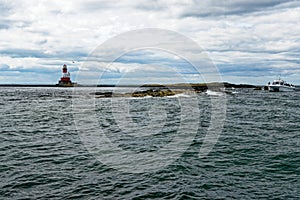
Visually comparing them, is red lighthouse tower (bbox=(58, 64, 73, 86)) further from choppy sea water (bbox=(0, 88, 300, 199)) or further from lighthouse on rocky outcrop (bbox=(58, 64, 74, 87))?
choppy sea water (bbox=(0, 88, 300, 199))

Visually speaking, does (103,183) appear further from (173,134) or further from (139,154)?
(173,134)

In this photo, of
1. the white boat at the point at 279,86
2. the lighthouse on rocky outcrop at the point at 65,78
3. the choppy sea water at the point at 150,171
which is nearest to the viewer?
the choppy sea water at the point at 150,171

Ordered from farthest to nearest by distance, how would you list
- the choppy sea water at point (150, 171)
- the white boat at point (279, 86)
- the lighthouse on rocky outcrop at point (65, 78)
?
1. the lighthouse on rocky outcrop at point (65, 78)
2. the white boat at point (279, 86)
3. the choppy sea water at point (150, 171)

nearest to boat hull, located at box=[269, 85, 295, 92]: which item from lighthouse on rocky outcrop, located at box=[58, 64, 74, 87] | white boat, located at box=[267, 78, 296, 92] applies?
white boat, located at box=[267, 78, 296, 92]

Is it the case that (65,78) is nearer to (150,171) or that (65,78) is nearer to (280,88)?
(280,88)

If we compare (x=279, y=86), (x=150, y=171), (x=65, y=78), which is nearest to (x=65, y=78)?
(x=65, y=78)

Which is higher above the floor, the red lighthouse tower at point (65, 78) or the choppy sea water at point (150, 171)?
the red lighthouse tower at point (65, 78)

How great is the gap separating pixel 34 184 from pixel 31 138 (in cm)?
1000

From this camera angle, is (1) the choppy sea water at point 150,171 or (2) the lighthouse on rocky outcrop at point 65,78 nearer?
(1) the choppy sea water at point 150,171

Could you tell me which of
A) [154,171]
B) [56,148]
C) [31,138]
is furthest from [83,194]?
[31,138]

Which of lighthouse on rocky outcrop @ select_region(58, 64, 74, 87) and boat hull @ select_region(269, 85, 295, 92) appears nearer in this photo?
boat hull @ select_region(269, 85, 295, 92)

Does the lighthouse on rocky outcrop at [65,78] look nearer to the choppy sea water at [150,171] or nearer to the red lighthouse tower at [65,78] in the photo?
the red lighthouse tower at [65,78]

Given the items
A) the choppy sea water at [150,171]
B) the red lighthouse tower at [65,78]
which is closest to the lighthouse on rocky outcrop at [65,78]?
the red lighthouse tower at [65,78]

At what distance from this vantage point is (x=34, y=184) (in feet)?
37.8
